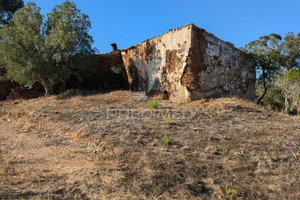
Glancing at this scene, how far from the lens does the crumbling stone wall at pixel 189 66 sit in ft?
24.9

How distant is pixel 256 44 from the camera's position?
12.4m

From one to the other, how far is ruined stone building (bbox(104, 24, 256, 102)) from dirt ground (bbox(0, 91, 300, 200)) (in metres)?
1.97

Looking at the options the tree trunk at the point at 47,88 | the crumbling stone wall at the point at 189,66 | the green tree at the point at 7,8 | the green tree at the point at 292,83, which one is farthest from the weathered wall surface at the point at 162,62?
the green tree at the point at 7,8

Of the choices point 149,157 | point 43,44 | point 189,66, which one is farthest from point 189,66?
point 43,44

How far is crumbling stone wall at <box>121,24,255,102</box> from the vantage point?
24.9 feet

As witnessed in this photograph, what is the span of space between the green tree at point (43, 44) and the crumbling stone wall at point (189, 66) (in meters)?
2.77

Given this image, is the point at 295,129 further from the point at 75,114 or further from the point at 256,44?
the point at 256,44

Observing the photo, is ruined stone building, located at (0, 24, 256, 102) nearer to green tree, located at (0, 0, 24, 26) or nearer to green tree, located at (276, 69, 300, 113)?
green tree, located at (276, 69, 300, 113)

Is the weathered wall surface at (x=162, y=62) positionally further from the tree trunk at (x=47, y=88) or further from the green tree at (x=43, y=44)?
the tree trunk at (x=47, y=88)

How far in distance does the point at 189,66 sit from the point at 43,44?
6257 millimetres

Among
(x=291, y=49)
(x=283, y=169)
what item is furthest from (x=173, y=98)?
(x=291, y=49)

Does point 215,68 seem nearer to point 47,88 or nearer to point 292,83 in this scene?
point 292,83

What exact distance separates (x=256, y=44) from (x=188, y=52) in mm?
7222

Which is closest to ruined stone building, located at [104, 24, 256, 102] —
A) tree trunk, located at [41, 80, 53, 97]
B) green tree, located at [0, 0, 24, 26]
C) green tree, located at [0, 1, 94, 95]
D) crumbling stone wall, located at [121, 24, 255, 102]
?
crumbling stone wall, located at [121, 24, 255, 102]
